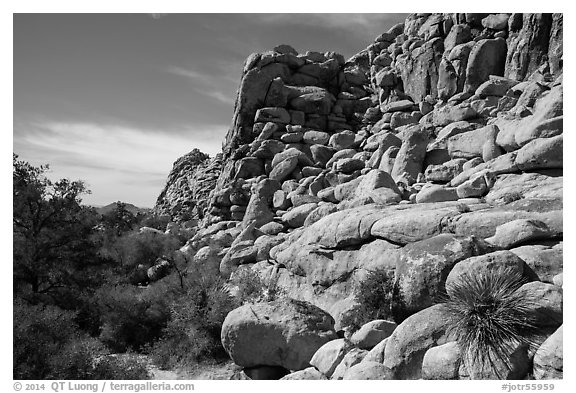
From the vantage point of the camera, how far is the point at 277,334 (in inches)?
520

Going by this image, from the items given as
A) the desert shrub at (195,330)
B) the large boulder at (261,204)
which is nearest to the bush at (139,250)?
the large boulder at (261,204)

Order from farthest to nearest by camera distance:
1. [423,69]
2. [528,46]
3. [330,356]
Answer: [423,69] < [528,46] < [330,356]

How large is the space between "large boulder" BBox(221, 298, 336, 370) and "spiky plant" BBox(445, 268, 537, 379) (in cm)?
484

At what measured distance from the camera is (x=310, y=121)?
4628 cm

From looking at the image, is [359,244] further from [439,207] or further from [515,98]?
[515,98]

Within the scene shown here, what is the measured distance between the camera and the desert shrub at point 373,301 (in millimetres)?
13398

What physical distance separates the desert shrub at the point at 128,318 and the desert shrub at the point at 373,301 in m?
12.2

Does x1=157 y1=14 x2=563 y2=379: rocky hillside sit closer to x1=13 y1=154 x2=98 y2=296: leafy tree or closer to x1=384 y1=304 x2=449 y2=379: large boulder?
x1=384 y1=304 x2=449 y2=379: large boulder

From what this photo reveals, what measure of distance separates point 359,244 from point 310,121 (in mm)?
30810

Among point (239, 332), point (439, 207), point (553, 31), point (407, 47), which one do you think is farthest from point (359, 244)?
point (407, 47)

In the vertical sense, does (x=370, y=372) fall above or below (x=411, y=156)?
below
